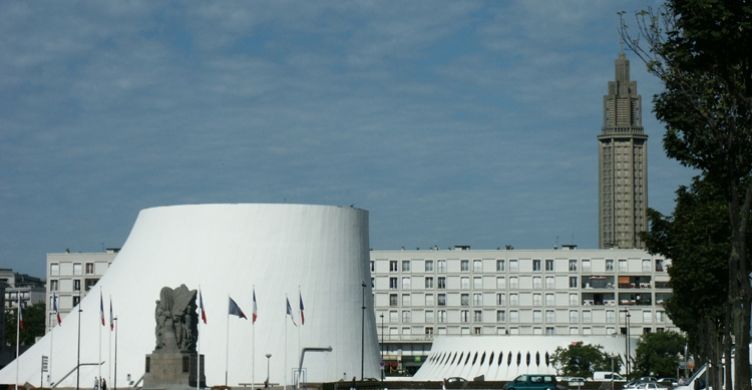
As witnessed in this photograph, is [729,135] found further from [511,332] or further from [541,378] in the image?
[511,332]

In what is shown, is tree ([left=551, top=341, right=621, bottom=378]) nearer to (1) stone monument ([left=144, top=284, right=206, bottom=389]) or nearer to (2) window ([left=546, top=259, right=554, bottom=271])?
(2) window ([left=546, top=259, right=554, bottom=271])

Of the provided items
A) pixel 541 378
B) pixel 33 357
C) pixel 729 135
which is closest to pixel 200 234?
pixel 33 357

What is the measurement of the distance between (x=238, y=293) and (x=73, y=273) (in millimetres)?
50008

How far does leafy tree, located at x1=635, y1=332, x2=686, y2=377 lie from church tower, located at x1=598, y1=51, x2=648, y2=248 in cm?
7955

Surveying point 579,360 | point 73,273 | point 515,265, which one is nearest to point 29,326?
point 73,273

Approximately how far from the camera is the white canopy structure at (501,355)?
92.2 meters

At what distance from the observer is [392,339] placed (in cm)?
11894

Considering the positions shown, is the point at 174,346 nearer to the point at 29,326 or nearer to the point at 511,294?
the point at 511,294

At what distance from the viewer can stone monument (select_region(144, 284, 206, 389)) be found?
184 ft

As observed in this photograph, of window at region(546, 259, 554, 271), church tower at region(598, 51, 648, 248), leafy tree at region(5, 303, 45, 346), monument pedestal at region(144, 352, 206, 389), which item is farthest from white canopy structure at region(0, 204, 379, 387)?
church tower at region(598, 51, 648, 248)

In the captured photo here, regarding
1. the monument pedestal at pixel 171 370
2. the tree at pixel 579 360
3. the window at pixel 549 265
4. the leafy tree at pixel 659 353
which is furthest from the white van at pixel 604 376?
the monument pedestal at pixel 171 370

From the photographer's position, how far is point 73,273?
12319 cm

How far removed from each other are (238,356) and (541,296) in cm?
4460

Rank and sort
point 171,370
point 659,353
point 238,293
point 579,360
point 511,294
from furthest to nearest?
point 511,294
point 659,353
point 579,360
point 238,293
point 171,370
